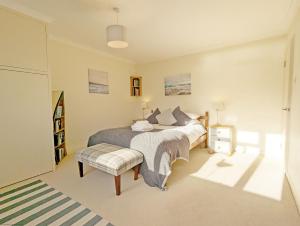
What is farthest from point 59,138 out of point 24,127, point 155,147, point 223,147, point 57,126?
point 223,147

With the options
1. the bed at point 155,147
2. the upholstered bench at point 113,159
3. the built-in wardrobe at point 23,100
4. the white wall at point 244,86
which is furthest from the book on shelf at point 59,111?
the white wall at point 244,86

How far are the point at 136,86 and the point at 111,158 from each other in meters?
3.46

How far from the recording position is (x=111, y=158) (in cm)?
211

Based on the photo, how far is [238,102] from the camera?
3631mm

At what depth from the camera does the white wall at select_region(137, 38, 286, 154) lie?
3.24 meters

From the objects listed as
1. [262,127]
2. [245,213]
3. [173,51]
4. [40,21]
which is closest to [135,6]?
[40,21]

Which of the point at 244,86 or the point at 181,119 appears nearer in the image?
the point at 244,86

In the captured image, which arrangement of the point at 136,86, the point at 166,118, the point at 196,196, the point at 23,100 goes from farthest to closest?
the point at 136,86, the point at 166,118, the point at 23,100, the point at 196,196

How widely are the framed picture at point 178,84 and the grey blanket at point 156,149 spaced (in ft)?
6.31

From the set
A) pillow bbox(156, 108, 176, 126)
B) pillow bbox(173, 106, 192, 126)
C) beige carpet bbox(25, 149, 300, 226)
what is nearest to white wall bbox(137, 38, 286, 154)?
pillow bbox(173, 106, 192, 126)

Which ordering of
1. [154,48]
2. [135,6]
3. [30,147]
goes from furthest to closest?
1. [154,48]
2. [30,147]
3. [135,6]

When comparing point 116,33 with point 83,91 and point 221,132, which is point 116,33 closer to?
point 83,91

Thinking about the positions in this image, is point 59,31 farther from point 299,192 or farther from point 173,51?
point 299,192

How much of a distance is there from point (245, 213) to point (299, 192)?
0.64m
